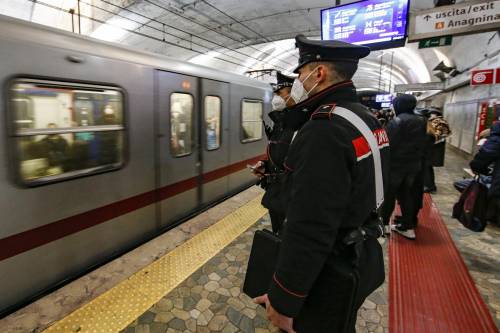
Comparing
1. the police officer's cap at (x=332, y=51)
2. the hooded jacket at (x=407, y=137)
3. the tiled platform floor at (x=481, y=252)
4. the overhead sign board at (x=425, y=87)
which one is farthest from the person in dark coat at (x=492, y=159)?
the overhead sign board at (x=425, y=87)

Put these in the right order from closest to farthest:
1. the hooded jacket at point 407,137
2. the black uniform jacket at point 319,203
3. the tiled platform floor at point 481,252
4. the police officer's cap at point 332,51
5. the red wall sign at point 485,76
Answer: the black uniform jacket at point 319,203, the police officer's cap at point 332,51, the tiled platform floor at point 481,252, the hooded jacket at point 407,137, the red wall sign at point 485,76

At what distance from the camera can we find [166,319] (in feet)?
6.87

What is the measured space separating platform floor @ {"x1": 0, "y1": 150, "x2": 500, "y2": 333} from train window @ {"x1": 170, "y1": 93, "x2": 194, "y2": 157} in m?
1.33

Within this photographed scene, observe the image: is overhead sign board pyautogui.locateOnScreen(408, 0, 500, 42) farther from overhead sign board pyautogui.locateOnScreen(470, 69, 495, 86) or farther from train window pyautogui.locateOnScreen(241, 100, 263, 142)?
train window pyautogui.locateOnScreen(241, 100, 263, 142)

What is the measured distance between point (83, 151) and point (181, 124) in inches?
60.1

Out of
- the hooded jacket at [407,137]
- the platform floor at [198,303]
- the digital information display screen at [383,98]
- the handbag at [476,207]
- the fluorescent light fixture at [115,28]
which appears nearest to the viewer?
the platform floor at [198,303]

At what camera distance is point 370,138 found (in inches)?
47.8

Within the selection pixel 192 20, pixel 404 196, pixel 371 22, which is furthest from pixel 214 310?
pixel 192 20

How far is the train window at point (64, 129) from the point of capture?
217 cm

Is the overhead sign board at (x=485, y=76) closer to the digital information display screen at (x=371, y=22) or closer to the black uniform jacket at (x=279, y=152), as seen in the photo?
the digital information display screen at (x=371, y=22)

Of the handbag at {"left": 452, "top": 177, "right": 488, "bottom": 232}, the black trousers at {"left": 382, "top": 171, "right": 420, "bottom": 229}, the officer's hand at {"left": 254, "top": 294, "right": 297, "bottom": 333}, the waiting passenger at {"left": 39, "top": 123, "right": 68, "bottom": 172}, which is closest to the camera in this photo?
the officer's hand at {"left": 254, "top": 294, "right": 297, "bottom": 333}

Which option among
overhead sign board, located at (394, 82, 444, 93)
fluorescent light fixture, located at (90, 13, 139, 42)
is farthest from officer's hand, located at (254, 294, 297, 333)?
overhead sign board, located at (394, 82, 444, 93)

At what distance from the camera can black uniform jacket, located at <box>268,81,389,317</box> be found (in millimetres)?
1019

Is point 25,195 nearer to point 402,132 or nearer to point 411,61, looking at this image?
point 402,132
